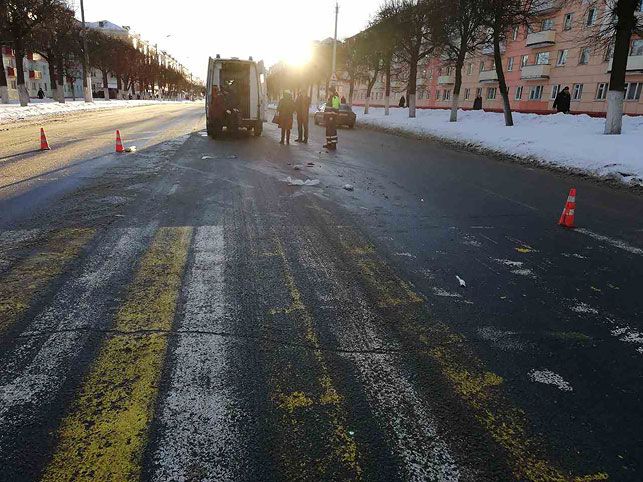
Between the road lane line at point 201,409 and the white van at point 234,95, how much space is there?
13522 mm

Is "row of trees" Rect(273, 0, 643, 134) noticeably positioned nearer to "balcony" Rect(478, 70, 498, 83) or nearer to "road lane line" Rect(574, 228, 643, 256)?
"balcony" Rect(478, 70, 498, 83)

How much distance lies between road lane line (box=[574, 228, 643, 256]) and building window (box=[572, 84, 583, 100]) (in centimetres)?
3469

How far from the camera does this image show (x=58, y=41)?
40156mm

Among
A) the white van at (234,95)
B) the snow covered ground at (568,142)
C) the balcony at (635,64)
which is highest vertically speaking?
the balcony at (635,64)

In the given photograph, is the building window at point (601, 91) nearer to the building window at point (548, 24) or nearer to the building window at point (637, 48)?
the building window at point (637, 48)

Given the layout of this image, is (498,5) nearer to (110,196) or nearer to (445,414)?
(110,196)

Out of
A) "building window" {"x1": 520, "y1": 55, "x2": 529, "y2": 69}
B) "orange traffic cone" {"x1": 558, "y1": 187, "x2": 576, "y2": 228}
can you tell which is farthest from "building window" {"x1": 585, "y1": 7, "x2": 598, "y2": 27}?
"orange traffic cone" {"x1": 558, "y1": 187, "x2": 576, "y2": 228}

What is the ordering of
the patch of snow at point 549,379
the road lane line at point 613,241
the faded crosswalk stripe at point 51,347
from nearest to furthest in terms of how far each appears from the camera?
the faded crosswalk stripe at point 51,347
the patch of snow at point 549,379
the road lane line at point 613,241

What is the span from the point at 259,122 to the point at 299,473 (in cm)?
1580

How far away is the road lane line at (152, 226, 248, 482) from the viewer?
1.77m

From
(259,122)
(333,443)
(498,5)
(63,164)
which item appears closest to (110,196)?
(63,164)

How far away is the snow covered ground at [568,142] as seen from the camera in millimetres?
11250

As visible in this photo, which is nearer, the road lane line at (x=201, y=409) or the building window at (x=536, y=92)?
the road lane line at (x=201, y=409)

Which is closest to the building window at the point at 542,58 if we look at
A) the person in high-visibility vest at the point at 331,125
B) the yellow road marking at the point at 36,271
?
the person in high-visibility vest at the point at 331,125
